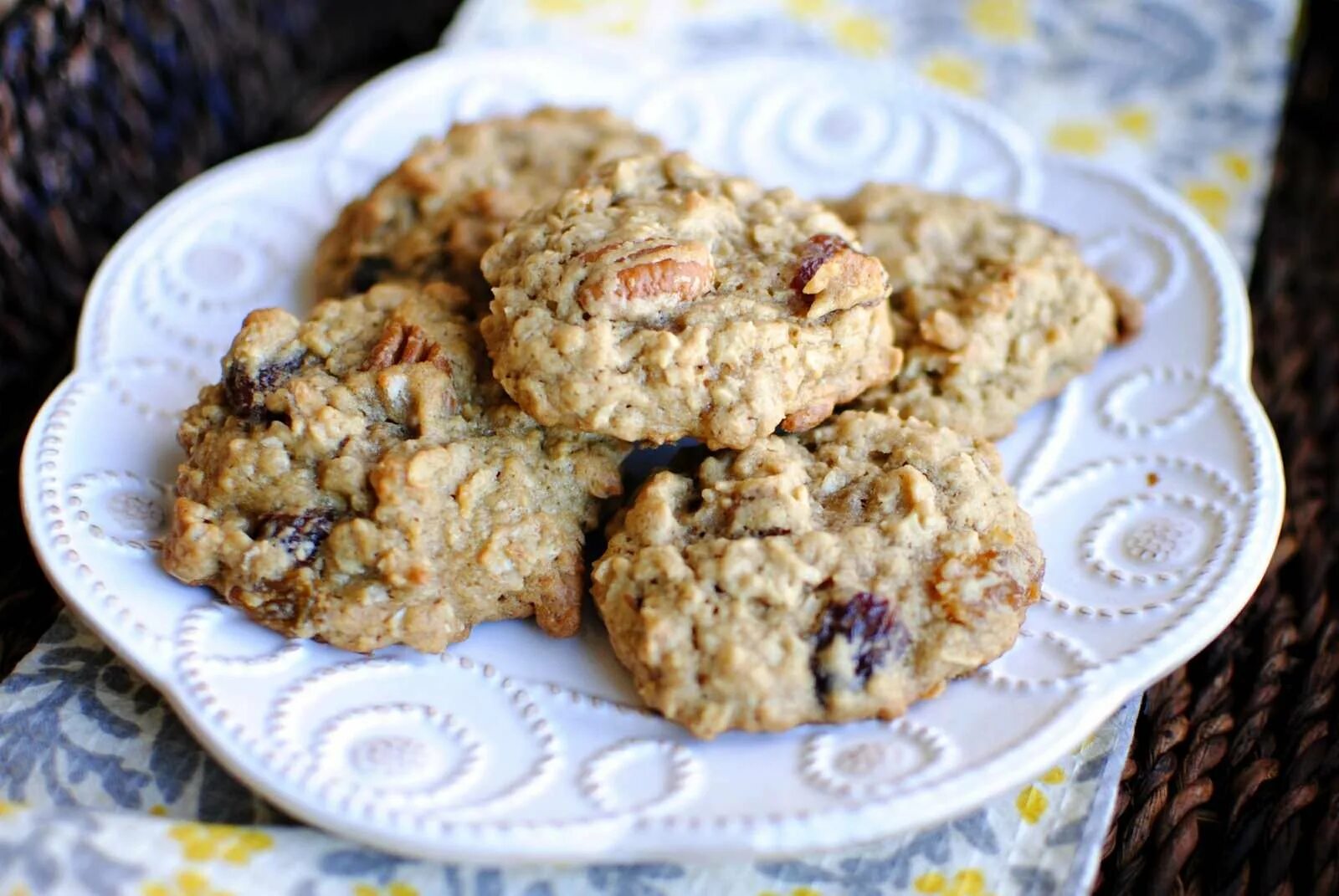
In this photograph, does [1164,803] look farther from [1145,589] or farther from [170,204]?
[170,204]

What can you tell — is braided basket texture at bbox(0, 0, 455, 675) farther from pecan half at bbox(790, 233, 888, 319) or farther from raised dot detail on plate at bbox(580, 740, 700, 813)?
pecan half at bbox(790, 233, 888, 319)

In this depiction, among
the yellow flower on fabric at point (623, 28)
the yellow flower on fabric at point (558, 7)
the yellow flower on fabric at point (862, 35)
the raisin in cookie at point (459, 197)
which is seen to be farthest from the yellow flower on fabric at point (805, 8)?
the raisin in cookie at point (459, 197)

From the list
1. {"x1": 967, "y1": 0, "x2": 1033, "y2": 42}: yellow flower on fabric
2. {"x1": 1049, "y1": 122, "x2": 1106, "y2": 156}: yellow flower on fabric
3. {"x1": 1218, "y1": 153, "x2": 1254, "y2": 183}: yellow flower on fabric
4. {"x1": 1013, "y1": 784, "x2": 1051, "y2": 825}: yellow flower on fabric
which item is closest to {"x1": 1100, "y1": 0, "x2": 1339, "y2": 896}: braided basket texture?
{"x1": 1013, "y1": 784, "x2": 1051, "y2": 825}: yellow flower on fabric

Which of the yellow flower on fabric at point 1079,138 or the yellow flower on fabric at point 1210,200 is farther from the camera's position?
the yellow flower on fabric at point 1079,138

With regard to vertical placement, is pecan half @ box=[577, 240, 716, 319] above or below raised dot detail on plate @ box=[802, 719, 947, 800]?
above

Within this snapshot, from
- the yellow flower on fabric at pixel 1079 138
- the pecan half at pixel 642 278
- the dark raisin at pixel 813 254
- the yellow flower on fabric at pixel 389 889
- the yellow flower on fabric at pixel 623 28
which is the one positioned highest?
the pecan half at pixel 642 278

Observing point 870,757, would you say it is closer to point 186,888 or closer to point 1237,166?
point 186,888

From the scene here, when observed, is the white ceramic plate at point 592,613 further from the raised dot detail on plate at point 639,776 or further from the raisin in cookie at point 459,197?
the raisin in cookie at point 459,197
